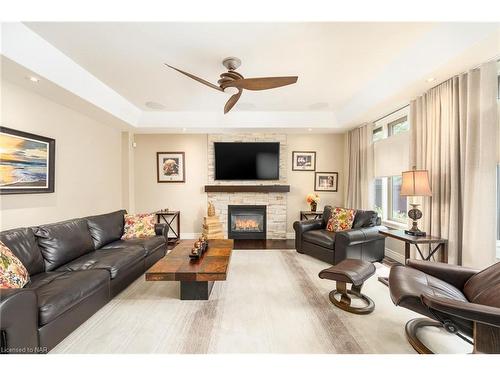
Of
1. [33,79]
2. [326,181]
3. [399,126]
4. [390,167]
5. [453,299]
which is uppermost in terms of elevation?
[33,79]

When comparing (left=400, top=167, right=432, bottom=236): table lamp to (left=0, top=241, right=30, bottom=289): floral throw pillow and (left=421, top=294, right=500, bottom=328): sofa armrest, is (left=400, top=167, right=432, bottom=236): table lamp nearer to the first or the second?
(left=421, top=294, right=500, bottom=328): sofa armrest

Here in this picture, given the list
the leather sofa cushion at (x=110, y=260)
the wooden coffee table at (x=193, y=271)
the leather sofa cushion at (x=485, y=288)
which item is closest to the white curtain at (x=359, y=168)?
the leather sofa cushion at (x=485, y=288)

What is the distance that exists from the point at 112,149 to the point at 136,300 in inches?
132

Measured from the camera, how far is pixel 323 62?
2.67 m

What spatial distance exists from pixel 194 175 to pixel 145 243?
2374mm

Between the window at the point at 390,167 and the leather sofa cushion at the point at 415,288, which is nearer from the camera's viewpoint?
the leather sofa cushion at the point at 415,288

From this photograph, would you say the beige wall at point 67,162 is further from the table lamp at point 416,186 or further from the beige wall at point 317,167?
the table lamp at point 416,186

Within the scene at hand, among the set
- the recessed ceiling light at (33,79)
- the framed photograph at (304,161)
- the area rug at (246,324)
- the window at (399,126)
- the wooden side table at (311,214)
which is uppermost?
the recessed ceiling light at (33,79)

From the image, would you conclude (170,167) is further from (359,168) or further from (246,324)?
(359,168)

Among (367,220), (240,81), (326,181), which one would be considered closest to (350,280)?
(367,220)

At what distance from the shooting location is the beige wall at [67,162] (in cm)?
256

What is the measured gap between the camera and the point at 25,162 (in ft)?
8.66
